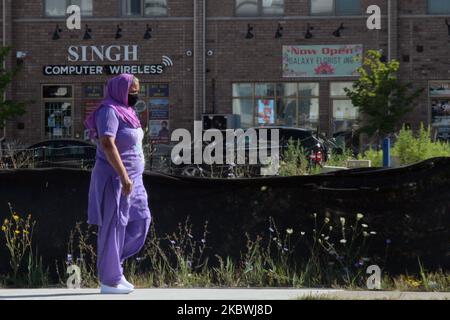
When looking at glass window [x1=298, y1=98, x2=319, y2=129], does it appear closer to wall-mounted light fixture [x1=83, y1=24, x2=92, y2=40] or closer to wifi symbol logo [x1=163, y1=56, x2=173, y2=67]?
wifi symbol logo [x1=163, y1=56, x2=173, y2=67]

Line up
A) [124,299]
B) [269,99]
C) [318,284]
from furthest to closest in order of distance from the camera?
[269,99] → [318,284] → [124,299]

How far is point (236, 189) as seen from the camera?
934cm

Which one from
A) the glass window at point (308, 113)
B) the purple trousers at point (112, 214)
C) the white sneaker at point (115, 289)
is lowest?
the white sneaker at point (115, 289)

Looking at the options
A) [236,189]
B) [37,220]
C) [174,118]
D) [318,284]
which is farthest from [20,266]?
[174,118]

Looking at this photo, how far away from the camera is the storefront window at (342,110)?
33.2m

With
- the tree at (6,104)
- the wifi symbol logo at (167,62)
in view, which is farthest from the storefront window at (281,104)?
the tree at (6,104)

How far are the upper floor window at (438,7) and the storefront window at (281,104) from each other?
4729mm

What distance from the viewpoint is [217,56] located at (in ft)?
110

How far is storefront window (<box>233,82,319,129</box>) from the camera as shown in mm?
33375

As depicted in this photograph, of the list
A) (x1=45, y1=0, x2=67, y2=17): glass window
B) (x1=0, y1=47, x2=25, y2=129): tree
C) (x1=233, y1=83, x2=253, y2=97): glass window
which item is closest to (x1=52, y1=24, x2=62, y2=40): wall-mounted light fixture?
(x1=45, y1=0, x2=67, y2=17): glass window

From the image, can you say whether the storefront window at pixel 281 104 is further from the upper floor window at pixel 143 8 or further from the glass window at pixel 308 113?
the upper floor window at pixel 143 8

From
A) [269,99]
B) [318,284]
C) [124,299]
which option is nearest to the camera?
[124,299]

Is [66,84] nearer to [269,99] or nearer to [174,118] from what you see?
[174,118]

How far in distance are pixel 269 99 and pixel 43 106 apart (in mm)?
7979
